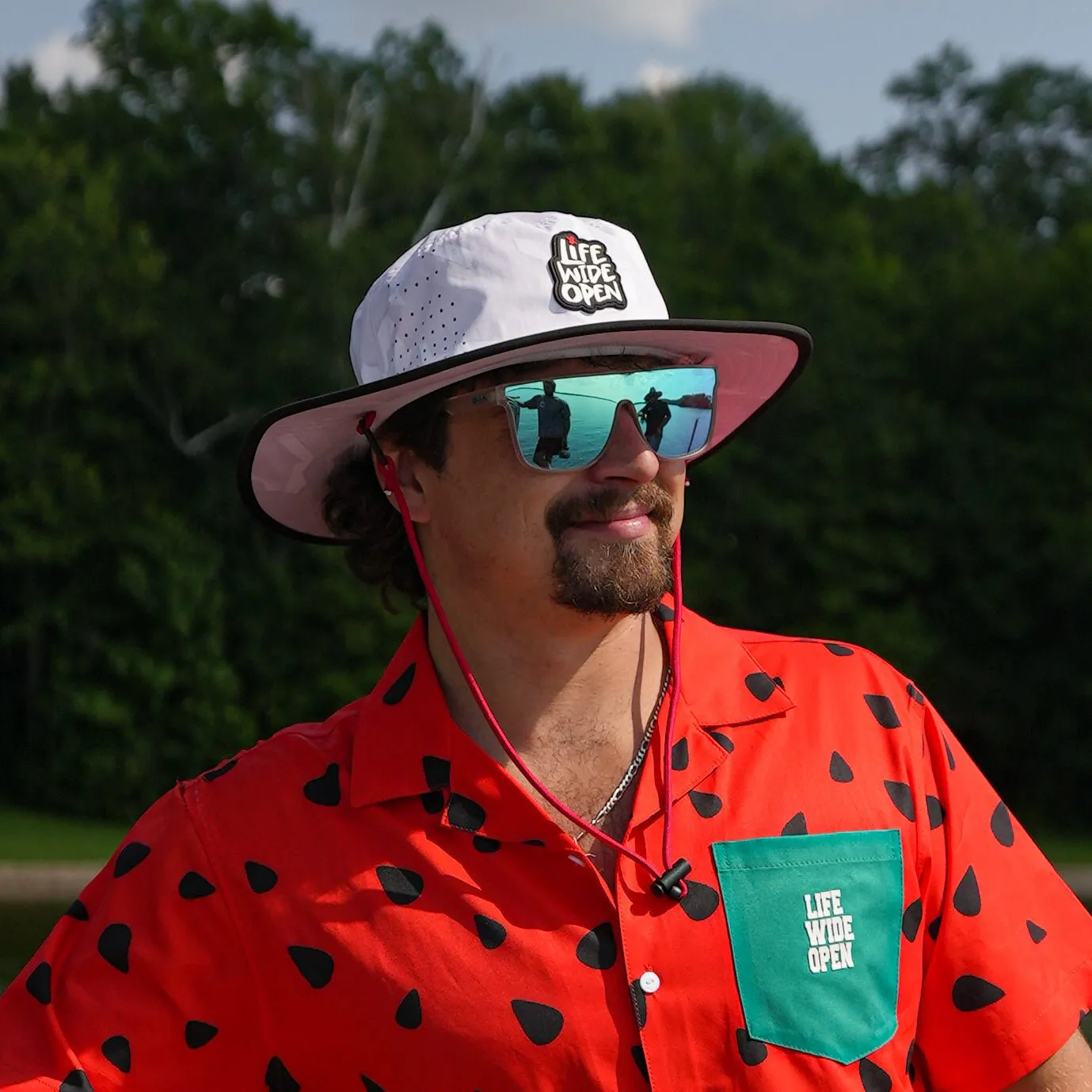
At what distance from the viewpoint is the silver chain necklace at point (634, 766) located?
2449 mm

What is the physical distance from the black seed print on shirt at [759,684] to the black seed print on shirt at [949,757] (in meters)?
0.26

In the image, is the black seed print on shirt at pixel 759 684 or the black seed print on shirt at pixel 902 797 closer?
the black seed print on shirt at pixel 902 797

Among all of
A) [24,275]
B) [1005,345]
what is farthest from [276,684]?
[1005,345]

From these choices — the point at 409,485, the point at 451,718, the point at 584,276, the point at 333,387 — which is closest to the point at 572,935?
the point at 451,718

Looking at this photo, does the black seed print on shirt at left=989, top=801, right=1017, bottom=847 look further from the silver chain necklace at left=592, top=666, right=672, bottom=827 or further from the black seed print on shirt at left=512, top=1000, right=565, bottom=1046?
the black seed print on shirt at left=512, top=1000, right=565, bottom=1046

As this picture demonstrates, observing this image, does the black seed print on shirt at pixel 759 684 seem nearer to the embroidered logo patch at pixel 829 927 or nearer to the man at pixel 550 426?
the embroidered logo patch at pixel 829 927

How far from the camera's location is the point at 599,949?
2.24 metres

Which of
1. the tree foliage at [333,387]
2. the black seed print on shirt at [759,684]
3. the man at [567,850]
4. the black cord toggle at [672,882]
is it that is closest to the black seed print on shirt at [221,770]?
the man at [567,850]

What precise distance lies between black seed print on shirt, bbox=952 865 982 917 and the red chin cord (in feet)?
1.25

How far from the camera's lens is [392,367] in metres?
2.61

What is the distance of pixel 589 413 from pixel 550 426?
6 cm

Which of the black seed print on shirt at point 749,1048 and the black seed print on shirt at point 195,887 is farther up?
the black seed print on shirt at point 195,887

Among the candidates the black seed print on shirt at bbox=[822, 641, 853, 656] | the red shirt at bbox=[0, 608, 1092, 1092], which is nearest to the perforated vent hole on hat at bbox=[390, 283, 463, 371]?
the red shirt at bbox=[0, 608, 1092, 1092]

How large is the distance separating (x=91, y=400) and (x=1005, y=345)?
49.5 feet
